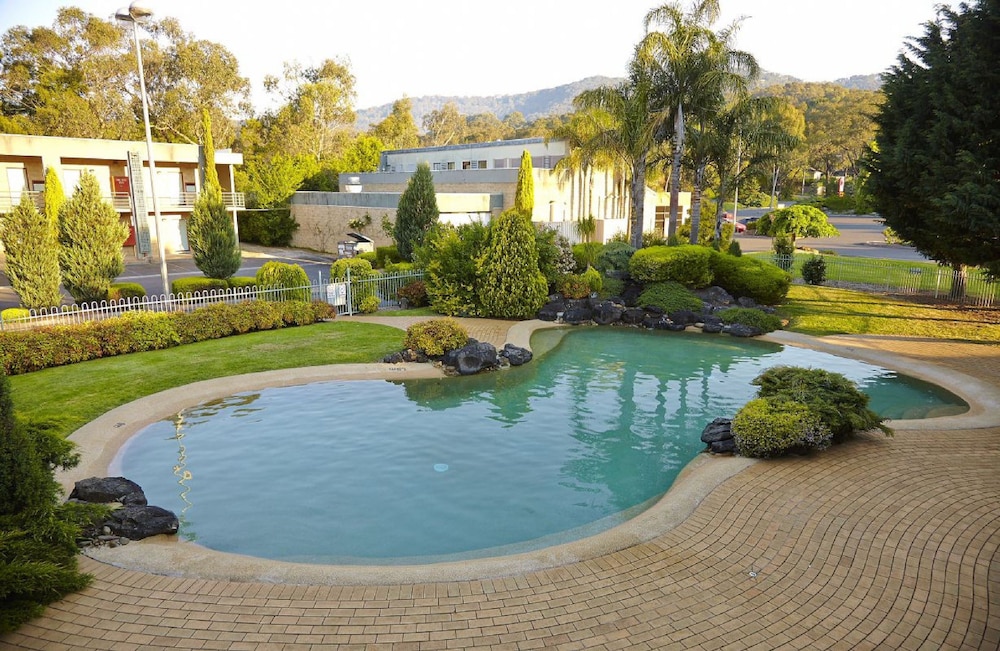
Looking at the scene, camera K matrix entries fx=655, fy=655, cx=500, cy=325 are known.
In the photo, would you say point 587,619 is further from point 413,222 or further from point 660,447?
point 413,222

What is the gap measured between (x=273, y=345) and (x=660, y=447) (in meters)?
11.8

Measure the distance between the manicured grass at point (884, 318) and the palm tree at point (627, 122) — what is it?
8707 millimetres

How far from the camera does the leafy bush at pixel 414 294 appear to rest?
83.4 ft

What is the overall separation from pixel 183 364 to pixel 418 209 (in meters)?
15.9

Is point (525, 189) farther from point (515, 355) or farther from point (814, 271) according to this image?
point (515, 355)

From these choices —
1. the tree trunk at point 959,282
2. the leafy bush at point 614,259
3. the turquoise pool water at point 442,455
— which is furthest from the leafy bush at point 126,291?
the tree trunk at point 959,282

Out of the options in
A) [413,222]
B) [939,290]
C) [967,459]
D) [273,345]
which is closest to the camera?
[967,459]

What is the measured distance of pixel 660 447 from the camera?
503 inches

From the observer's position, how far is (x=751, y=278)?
2555 cm

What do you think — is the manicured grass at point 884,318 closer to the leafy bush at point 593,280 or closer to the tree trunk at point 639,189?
the leafy bush at point 593,280

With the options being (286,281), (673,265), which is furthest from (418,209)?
(673,265)

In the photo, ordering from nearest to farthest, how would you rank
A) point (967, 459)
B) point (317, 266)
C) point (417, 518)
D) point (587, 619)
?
point (587, 619) → point (417, 518) → point (967, 459) → point (317, 266)

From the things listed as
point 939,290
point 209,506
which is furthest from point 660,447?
point 939,290

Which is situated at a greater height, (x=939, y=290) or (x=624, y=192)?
(x=624, y=192)
